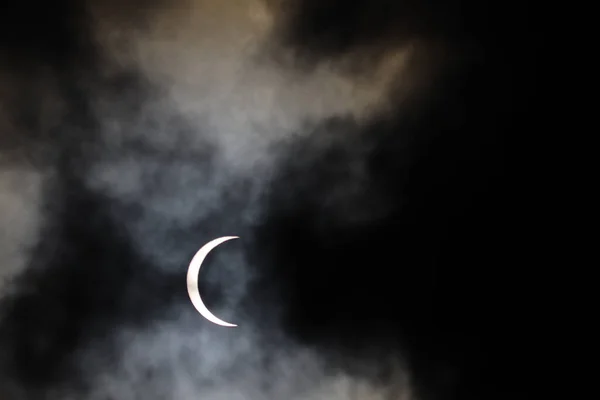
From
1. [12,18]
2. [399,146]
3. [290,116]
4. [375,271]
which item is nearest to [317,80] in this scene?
[290,116]

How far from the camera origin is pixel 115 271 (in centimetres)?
240

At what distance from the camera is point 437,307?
2.43 metres

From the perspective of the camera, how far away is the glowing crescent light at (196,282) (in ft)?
7.85

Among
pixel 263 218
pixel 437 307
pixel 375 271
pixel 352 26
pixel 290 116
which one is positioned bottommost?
pixel 437 307

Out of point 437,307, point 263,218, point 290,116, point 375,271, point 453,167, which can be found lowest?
point 437,307

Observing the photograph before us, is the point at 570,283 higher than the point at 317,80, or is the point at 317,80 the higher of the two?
the point at 317,80

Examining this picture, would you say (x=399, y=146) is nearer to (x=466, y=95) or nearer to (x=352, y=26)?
(x=466, y=95)

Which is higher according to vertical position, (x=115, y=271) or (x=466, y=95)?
(x=466, y=95)

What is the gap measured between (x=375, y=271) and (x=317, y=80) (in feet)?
3.31

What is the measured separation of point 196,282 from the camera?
7.87ft

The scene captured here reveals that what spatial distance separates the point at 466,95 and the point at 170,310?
6.03 ft

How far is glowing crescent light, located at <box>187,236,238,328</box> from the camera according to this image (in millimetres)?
2393

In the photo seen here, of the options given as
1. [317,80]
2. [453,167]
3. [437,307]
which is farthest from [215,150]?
[437,307]

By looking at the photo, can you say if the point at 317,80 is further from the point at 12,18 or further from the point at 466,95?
the point at 12,18
